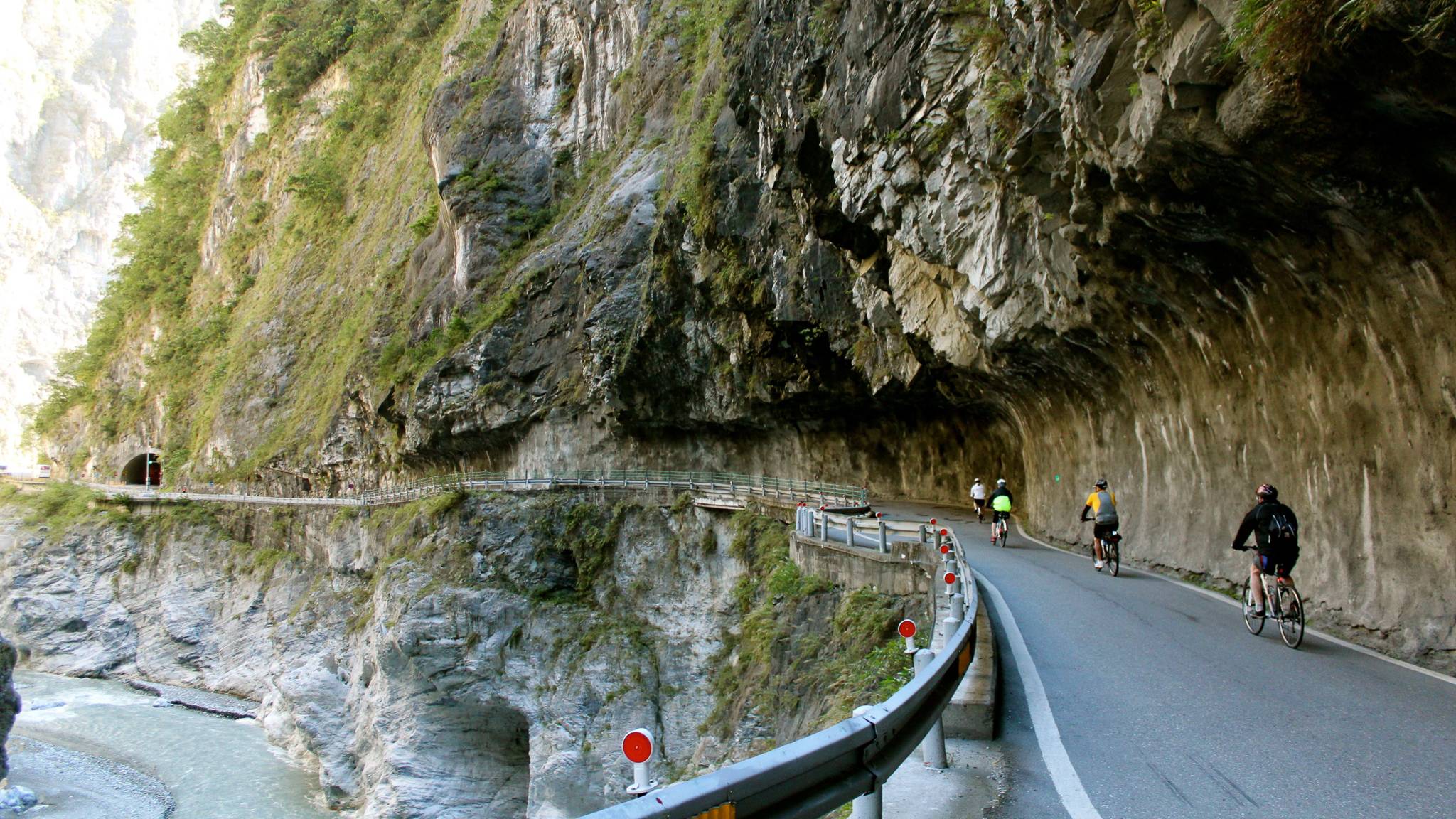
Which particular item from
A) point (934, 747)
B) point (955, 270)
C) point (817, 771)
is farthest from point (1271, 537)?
point (955, 270)

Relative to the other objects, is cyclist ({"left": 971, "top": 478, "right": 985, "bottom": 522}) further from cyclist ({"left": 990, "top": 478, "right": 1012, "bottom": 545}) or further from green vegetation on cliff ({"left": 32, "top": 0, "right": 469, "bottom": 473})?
green vegetation on cliff ({"left": 32, "top": 0, "right": 469, "bottom": 473})

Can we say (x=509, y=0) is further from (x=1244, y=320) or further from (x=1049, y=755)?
(x=1049, y=755)

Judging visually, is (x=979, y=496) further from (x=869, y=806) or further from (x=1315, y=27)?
(x=869, y=806)

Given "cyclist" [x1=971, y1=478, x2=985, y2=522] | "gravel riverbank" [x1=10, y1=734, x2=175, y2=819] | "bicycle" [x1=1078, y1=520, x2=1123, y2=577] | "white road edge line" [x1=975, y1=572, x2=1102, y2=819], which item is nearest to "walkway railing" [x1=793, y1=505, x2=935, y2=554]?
"bicycle" [x1=1078, y1=520, x2=1123, y2=577]

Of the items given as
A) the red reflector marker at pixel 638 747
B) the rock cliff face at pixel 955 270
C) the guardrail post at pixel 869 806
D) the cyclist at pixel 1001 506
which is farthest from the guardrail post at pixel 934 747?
the cyclist at pixel 1001 506

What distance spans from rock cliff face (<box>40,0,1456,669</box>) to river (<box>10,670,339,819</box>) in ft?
A: 45.4

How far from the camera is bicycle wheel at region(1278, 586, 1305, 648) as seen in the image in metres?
8.23

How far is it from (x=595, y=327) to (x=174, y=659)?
86.8 ft

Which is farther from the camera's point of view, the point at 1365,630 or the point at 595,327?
the point at 595,327

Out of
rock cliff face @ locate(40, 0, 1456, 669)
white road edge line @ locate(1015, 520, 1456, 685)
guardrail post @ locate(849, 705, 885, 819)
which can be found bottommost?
white road edge line @ locate(1015, 520, 1456, 685)

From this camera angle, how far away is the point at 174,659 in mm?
40031

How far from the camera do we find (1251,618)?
8.95 metres

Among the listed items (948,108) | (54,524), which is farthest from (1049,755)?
(54,524)

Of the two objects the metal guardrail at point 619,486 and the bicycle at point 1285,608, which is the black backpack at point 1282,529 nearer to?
the bicycle at point 1285,608
